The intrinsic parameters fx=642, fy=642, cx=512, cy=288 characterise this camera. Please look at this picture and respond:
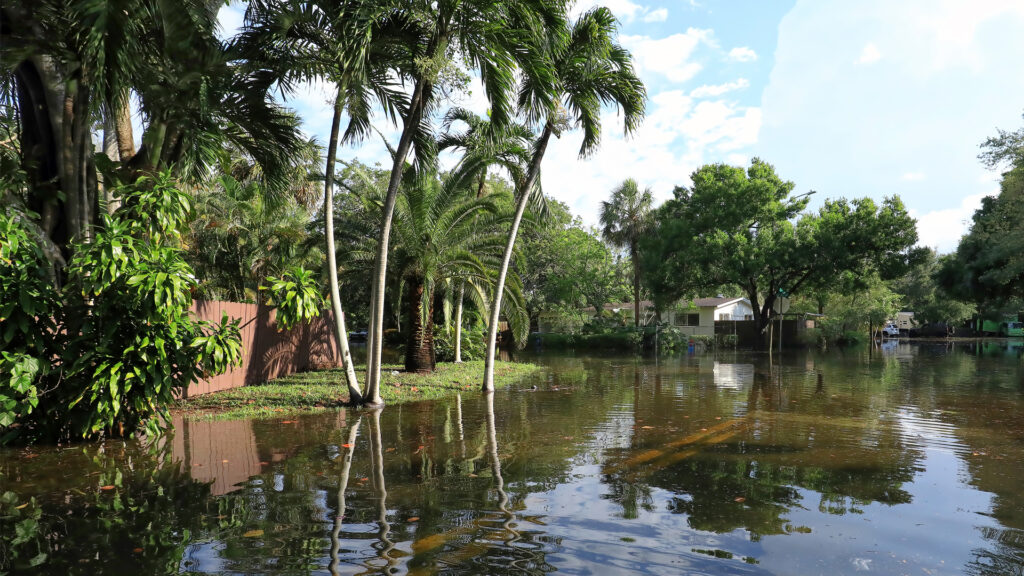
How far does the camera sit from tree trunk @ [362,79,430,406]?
10.8 metres

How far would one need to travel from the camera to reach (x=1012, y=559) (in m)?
4.26

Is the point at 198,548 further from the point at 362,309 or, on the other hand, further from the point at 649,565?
the point at 362,309

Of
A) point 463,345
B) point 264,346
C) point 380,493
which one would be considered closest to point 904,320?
point 463,345

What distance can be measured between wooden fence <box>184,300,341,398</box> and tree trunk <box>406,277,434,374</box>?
3.02 meters

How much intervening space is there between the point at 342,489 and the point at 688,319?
142 ft

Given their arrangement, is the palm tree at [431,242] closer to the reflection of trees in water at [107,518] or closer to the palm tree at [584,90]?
the palm tree at [584,90]

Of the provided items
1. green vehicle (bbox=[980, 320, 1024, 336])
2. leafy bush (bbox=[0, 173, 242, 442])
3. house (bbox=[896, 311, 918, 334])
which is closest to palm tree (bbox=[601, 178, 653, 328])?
leafy bush (bbox=[0, 173, 242, 442])

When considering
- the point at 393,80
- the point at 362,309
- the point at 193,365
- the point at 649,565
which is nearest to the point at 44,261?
the point at 193,365

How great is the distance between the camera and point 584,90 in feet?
43.2

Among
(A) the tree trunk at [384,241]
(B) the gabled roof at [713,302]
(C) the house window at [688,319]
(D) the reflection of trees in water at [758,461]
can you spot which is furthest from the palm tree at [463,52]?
(B) the gabled roof at [713,302]

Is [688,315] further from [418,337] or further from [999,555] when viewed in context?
[999,555]

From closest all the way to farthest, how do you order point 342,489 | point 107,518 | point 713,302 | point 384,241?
point 107,518 → point 342,489 → point 384,241 → point 713,302

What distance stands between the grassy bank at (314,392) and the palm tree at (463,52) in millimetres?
1252

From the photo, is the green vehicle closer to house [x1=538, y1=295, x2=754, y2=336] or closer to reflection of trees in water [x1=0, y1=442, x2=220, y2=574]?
house [x1=538, y1=295, x2=754, y2=336]
